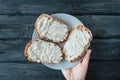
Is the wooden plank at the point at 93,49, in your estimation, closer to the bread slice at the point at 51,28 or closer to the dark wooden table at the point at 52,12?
the dark wooden table at the point at 52,12

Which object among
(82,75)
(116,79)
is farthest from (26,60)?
(116,79)

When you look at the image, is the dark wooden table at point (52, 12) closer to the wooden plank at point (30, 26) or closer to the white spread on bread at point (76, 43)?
the wooden plank at point (30, 26)

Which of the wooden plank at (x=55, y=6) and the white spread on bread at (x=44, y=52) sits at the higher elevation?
the wooden plank at (x=55, y=6)

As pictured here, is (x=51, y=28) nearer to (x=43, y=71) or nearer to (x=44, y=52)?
(x=44, y=52)

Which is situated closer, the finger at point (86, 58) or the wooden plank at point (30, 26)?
the finger at point (86, 58)

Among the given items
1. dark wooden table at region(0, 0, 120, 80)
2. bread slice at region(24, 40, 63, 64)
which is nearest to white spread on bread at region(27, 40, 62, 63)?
bread slice at region(24, 40, 63, 64)

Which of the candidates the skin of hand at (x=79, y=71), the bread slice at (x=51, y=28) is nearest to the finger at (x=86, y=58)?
the skin of hand at (x=79, y=71)

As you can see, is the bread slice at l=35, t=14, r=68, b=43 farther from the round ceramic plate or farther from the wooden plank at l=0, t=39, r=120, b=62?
the wooden plank at l=0, t=39, r=120, b=62

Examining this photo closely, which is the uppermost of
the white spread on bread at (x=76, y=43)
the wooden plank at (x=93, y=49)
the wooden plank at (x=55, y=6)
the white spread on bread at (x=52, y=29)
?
the wooden plank at (x=55, y=6)
